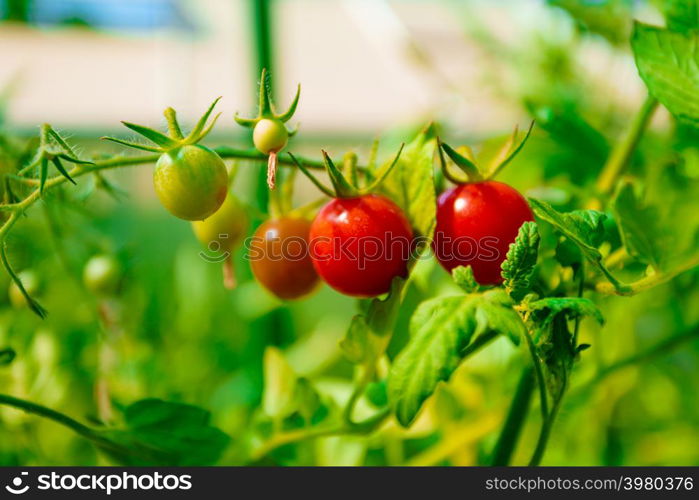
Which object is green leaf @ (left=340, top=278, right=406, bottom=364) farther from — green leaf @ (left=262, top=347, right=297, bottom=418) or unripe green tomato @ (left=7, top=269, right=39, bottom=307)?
unripe green tomato @ (left=7, top=269, right=39, bottom=307)

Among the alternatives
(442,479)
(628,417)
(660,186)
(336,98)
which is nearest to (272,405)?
(442,479)

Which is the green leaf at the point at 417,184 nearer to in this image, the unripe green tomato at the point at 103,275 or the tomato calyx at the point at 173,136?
the tomato calyx at the point at 173,136

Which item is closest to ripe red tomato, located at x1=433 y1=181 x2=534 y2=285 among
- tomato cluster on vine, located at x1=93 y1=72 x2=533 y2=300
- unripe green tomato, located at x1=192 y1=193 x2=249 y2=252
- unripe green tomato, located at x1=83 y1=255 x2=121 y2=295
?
tomato cluster on vine, located at x1=93 y1=72 x2=533 y2=300

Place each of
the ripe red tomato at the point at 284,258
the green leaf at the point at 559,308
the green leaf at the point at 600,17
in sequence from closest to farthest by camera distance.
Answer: the green leaf at the point at 559,308, the ripe red tomato at the point at 284,258, the green leaf at the point at 600,17

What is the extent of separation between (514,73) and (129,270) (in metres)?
0.66

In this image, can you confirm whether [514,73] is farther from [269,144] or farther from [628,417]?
[269,144]

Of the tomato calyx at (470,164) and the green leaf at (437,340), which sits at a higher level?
the tomato calyx at (470,164)

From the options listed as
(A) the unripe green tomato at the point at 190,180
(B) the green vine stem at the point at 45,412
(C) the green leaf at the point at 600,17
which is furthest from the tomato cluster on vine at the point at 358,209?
(C) the green leaf at the point at 600,17

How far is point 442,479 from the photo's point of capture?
0.37 m

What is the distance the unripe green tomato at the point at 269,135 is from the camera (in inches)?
11.1

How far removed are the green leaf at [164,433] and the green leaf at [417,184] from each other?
0.13 meters

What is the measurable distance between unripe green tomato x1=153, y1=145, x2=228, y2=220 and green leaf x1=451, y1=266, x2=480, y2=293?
10 centimetres

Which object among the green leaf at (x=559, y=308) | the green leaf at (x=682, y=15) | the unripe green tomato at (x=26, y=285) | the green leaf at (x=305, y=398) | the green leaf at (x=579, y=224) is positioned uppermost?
the green leaf at (x=682, y=15)

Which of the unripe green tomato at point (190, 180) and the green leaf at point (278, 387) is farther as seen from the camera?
the green leaf at point (278, 387)
